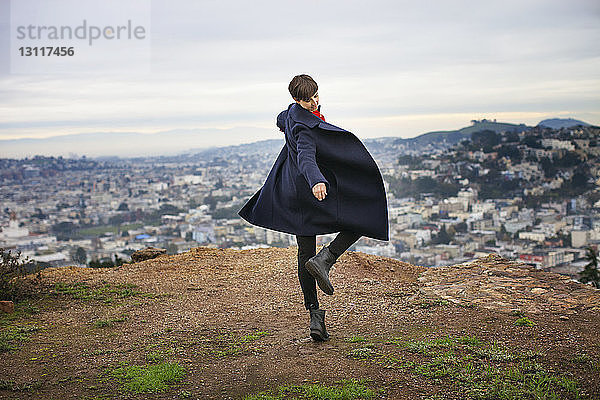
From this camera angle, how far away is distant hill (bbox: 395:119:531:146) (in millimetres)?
37188

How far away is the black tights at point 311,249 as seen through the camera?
159 inches

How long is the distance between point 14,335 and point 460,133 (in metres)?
37.4

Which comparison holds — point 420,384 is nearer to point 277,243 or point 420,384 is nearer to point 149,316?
point 149,316

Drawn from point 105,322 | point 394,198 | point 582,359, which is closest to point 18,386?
point 105,322

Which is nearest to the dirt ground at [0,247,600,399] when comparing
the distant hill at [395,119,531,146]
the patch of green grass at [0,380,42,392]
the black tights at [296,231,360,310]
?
the patch of green grass at [0,380,42,392]

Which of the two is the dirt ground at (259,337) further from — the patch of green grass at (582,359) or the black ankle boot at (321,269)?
the black ankle boot at (321,269)

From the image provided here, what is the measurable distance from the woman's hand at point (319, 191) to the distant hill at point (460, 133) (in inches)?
1303

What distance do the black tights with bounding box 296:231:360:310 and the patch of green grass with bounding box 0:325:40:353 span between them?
2.44 metres

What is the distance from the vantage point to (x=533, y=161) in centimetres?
3181

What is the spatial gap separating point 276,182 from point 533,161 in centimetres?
3085

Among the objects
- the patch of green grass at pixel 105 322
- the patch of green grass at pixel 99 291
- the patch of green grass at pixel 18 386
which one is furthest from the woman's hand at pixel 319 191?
the patch of green grass at pixel 99 291

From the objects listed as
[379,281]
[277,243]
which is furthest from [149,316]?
[277,243]

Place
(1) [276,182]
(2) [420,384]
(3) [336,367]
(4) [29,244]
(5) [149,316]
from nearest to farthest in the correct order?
(2) [420,384]
(3) [336,367]
(1) [276,182]
(5) [149,316]
(4) [29,244]

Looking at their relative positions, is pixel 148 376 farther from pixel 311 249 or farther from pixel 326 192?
pixel 326 192
